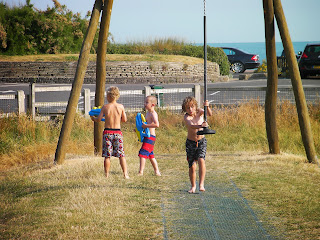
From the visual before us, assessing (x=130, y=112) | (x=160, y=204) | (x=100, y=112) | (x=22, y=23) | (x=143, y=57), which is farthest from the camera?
(x=22, y=23)

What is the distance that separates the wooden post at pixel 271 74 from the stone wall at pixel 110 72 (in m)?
18.0

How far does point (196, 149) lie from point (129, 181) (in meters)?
1.28

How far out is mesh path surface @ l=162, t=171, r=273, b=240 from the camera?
16.7 feet

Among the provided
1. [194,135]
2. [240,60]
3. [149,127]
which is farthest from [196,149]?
[240,60]

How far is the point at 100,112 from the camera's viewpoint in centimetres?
744

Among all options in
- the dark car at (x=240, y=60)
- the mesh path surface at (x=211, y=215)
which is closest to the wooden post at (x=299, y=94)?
the mesh path surface at (x=211, y=215)

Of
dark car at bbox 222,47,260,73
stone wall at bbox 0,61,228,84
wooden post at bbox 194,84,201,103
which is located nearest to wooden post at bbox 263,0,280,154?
wooden post at bbox 194,84,201,103

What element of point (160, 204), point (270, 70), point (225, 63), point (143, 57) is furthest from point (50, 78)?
point (160, 204)

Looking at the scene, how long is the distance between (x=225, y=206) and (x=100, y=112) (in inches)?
93.9

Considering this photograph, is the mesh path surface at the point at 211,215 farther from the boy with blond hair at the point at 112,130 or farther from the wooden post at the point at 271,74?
the wooden post at the point at 271,74

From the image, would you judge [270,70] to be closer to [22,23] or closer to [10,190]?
[10,190]

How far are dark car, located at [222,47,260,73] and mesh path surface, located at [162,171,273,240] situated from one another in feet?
91.2

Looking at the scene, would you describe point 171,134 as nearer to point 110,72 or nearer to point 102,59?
point 102,59

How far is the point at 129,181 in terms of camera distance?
7.42 meters
